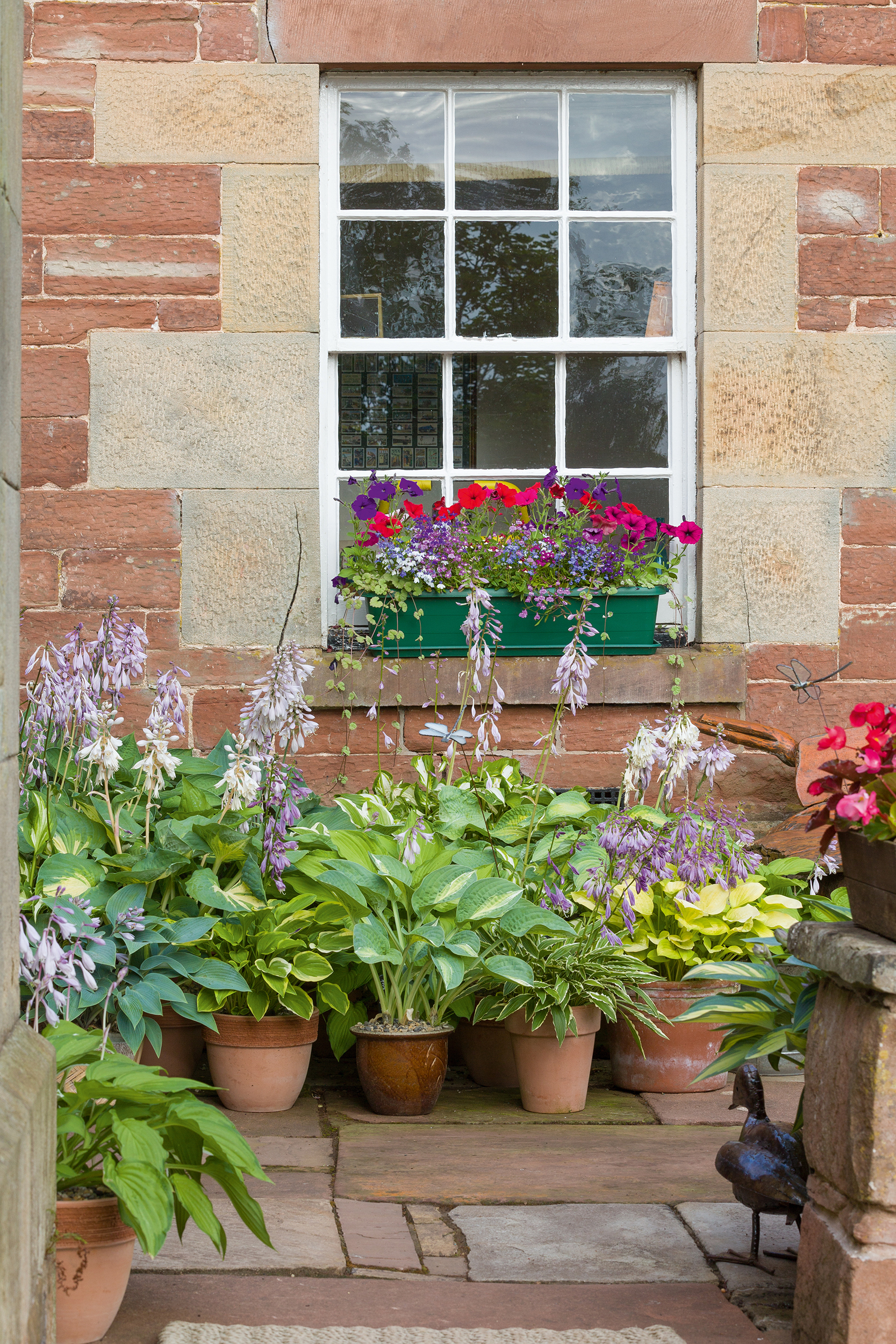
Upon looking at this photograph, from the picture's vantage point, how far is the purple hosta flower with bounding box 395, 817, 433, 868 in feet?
10.4

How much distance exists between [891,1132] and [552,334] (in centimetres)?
343

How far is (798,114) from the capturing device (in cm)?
447

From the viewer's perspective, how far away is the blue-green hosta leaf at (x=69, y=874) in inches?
122

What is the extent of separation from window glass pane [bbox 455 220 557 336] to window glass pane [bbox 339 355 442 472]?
229 millimetres

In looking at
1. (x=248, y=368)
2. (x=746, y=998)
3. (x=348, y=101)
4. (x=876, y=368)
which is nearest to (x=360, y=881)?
(x=746, y=998)

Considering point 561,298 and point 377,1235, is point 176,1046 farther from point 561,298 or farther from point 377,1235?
point 561,298

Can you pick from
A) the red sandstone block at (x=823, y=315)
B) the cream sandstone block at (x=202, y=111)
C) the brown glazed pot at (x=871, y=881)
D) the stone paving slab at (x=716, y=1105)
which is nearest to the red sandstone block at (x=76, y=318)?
the cream sandstone block at (x=202, y=111)

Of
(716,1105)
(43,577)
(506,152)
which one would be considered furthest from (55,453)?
(716,1105)

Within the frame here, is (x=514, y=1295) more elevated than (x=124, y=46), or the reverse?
(x=124, y=46)

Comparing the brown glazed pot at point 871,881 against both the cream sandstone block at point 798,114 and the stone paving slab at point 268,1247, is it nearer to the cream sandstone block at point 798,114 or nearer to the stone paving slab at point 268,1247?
the stone paving slab at point 268,1247

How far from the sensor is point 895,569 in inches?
176

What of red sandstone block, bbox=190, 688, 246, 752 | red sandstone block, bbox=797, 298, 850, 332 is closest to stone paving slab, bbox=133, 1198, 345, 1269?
red sandstone block, bbox=190, 688, 246, 752

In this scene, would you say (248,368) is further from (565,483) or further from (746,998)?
(746,998)

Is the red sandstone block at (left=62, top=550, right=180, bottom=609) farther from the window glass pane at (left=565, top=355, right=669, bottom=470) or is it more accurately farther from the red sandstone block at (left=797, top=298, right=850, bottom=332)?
the red sandstone block at (left=797, top=298, right=850, bottom=332)
